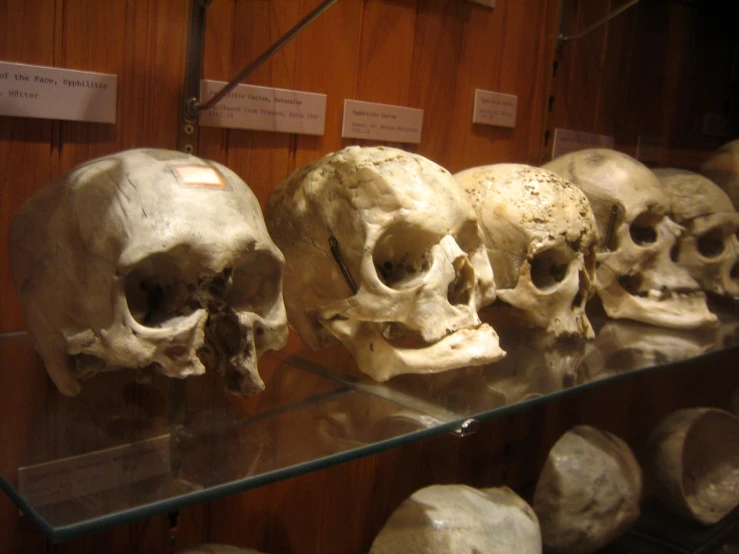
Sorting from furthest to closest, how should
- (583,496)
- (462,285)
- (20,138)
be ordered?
(583,496) < (462,285) < (20,138)

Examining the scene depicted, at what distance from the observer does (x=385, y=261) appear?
105cm

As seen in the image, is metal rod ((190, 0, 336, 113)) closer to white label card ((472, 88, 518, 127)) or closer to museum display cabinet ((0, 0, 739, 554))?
museum display cabinet ((0, 0, 739, 554))

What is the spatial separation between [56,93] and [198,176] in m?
0.24

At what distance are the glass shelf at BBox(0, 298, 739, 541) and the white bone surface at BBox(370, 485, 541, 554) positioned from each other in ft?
0.80

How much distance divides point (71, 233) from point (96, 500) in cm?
27

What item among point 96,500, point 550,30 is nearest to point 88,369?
point 96,500

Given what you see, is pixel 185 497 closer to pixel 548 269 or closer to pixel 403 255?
pixel 403 255

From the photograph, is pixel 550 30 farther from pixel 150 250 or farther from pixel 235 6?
pixel 150 250

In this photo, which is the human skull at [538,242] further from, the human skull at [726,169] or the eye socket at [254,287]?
the human skull at [726,169]

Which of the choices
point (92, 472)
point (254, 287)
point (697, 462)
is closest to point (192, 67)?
point (254, 287)

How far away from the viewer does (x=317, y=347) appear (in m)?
1.09

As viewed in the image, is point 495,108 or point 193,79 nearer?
point 193,79

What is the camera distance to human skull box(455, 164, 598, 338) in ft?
3.89

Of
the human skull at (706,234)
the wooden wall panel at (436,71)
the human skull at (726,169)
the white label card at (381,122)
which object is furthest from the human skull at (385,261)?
the human skull at (726,169)
